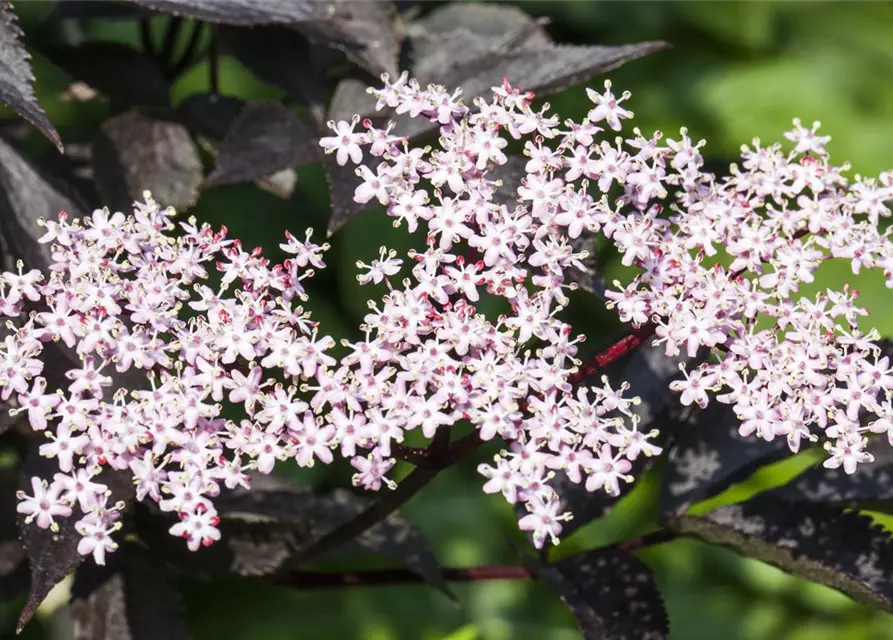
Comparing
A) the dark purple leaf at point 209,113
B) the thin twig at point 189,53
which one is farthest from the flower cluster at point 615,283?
the thin twig at point 189,53

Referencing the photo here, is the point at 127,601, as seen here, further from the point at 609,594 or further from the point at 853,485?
the point at 853,485

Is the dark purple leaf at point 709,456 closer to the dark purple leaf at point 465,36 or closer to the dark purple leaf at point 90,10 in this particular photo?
the dark purple leaf at point 465,36

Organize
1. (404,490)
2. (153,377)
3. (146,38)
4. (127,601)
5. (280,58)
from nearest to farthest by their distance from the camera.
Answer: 1. (153,377)
2. (404,490)
3. (127,601)
4. (280,58)
5. (146,38)

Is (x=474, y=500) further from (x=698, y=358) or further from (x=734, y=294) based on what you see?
(x=734, y=294)

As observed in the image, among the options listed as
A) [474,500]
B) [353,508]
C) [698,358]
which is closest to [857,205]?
[698,358]

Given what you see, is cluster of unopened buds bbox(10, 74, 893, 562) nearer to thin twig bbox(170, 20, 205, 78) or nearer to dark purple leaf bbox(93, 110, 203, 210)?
dark purple leaf bbox(93, 110, 203, 210)

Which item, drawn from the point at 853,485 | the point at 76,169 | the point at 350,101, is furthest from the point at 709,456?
the point at 76,169
